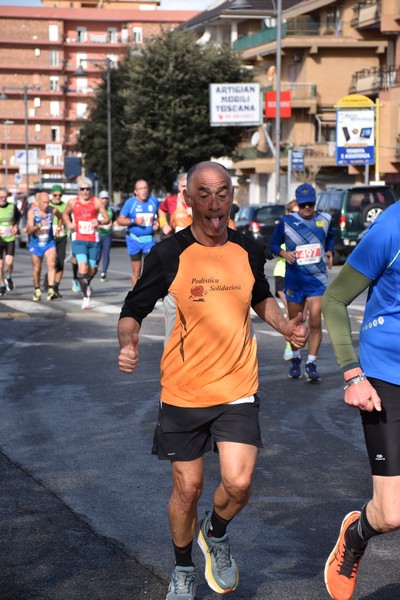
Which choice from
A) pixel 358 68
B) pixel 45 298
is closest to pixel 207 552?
pixel 45 298

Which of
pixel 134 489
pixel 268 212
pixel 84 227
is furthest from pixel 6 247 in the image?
pixel 134 489

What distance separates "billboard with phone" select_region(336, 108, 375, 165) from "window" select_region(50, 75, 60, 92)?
95344mm

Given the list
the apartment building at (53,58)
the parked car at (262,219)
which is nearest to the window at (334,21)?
the parked car at (262,219)

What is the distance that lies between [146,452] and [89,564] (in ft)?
8.64

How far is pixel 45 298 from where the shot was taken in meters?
20.8

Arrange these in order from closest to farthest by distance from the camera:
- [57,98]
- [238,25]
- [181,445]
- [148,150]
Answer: [181,445]
[148,150]
[238,25]
[57,98]

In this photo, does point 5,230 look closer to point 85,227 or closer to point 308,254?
point 85,227

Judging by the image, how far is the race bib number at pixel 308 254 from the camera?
1162cm

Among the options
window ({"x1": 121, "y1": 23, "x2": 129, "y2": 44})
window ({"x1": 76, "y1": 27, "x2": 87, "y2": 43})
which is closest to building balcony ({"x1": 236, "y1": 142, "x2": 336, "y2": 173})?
window ({"x1": 121, "y1": 23, "x2": 129, "y2": 44})

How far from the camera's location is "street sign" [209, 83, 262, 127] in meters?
57.9

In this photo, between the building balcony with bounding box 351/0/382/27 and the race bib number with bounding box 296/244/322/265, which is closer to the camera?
the race bib number with bounding box 296/244/322/265

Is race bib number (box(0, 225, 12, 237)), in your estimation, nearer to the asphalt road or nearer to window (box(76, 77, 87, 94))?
the asphalt road

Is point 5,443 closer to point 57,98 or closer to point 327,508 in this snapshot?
point 327,508

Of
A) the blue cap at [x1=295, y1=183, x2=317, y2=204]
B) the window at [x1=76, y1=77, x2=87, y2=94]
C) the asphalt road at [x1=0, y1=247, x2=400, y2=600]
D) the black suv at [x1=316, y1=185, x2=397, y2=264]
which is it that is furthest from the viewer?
the window at [x1=76, y1=77, x2=87, y2=94]
